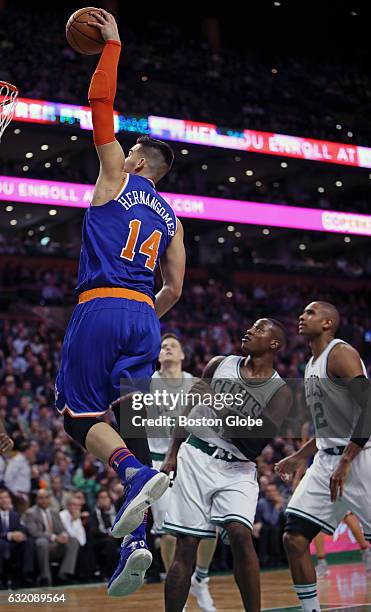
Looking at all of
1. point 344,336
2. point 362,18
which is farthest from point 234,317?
point 362,18

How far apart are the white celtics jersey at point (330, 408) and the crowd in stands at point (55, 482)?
4.73 meters

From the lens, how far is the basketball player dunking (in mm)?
4512

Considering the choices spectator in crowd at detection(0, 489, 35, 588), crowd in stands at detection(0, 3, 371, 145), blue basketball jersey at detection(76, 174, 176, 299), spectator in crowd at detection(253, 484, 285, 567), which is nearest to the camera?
blue basketball jersey at detection(76, 174, 176, 299)

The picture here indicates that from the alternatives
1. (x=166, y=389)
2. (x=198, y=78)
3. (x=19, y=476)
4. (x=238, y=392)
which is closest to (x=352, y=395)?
(x=238, y=392)

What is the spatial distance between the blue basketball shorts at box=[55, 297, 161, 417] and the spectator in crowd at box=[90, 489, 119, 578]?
6.69 meters

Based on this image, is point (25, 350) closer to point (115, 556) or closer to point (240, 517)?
point (115, 556)

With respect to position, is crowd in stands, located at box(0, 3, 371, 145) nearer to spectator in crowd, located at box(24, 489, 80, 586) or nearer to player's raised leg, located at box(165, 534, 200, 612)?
spectator in crowd, located at box(24, 489, 80, 586)

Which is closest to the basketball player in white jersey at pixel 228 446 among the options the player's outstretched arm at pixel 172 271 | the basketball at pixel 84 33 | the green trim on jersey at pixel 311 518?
the green trim on jersey at pixel 311 518

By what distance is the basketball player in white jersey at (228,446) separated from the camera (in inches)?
245

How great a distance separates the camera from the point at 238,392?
6422 millimetres

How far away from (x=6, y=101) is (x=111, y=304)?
8.61ft

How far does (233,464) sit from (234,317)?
1765cm

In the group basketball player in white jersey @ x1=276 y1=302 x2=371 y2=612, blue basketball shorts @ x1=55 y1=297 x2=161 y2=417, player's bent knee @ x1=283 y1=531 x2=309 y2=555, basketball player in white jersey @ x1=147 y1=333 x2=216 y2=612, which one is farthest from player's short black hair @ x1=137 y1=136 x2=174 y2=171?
basketball player in white jersey @ x1=147 y1=333 x2=216 y2=612

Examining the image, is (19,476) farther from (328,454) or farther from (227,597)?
(328,454)
